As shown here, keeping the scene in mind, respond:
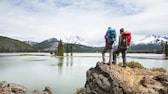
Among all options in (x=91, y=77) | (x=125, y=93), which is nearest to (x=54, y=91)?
(x=91, y=77)

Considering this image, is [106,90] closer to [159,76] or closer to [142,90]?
[142,90]

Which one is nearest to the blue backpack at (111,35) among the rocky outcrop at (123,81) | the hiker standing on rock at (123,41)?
the hiker standing on rock at (123,41)

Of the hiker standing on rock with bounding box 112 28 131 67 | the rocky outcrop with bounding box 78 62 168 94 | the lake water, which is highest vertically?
the hiker standing on rock with bounding box 112 28 131 67

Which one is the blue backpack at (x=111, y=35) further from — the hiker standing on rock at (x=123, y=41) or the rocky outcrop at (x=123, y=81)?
the rocky outcrop at (x=123, y=81)

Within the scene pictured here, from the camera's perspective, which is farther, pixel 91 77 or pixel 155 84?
pixel 91 77

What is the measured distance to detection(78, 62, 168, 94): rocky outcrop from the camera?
15719 mm

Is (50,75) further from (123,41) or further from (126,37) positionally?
(126,37)

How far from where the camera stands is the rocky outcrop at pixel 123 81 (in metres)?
15.7

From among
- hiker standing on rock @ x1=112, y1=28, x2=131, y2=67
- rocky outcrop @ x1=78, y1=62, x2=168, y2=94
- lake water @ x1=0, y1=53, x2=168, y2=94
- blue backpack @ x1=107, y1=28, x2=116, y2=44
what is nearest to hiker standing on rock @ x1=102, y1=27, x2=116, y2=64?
blue backpack @ x1=107, y1=28, x2=116, y2=44

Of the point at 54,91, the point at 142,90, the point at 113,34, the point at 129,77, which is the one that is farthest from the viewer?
the point at 54,91

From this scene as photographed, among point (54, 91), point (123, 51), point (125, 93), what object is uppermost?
point (123, 51)

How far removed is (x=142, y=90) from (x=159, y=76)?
1897mm

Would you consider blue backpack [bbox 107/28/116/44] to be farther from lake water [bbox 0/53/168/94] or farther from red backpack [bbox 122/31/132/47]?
lake water [bbox 0/53/168/94]

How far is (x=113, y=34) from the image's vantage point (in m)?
17.7
